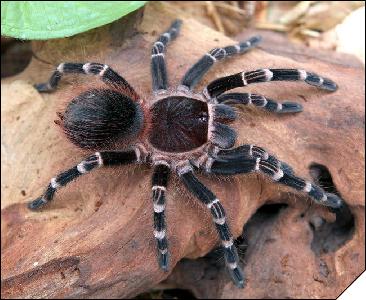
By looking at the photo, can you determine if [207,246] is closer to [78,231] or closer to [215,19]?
[78,231]

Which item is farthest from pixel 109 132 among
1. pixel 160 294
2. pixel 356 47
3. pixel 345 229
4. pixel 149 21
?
pixel 356 47

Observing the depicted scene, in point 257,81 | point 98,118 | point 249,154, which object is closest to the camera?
point 98,118

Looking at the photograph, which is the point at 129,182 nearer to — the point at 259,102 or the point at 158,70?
the point at 158,70

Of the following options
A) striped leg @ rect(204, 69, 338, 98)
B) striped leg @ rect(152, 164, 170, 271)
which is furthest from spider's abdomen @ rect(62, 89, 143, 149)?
striped leg @ rect(204, 69, 338, 98)

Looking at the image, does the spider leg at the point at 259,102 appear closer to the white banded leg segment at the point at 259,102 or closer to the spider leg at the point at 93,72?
the white banded leg segment at the point at 259,102

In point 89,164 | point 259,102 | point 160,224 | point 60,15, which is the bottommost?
point 160,224

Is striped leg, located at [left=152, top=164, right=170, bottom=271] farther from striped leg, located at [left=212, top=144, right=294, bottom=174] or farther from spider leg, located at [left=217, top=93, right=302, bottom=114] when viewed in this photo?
spider leg, located at [left=217, top=93, right=302, bottom=114]

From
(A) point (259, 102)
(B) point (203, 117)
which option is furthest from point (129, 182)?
(A) point (259, 102)

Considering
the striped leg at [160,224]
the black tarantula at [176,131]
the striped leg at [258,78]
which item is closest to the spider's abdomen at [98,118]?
the black tarantula at [176,131]
